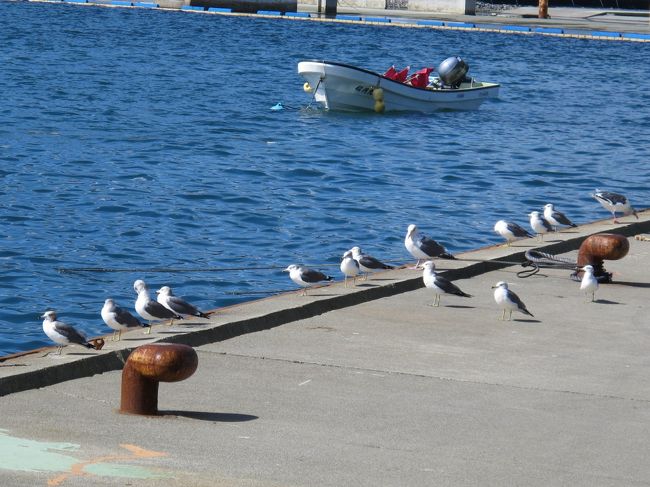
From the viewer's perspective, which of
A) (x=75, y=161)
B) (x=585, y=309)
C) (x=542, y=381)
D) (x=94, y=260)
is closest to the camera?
(x=542, y=381)

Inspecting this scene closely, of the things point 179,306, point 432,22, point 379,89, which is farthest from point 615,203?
point 432,22

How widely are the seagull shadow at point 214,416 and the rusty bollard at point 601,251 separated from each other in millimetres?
→ 5877

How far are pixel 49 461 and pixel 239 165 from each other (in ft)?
73.8

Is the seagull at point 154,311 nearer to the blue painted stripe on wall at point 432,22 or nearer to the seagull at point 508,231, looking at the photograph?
the seagull at point 508,231

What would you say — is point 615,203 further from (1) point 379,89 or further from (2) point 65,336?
(1) point 379,89

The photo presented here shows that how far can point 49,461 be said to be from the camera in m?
7.58

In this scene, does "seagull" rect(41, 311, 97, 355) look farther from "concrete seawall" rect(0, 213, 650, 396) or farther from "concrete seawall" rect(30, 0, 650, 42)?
"concrete seawall" rect(30, 0, 650, 42)

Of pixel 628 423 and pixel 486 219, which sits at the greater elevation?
pixel 628 423

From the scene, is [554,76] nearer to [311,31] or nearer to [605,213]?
[311,31]

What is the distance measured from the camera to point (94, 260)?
1873cm

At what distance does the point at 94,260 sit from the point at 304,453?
11228mm

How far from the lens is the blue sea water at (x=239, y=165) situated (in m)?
18.7

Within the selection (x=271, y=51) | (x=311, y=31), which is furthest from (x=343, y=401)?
(x=311, y=31)

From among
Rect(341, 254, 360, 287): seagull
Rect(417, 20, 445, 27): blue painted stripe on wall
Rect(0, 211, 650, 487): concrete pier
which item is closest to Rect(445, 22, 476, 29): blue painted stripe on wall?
Rect(417, 20, 445, 27): blue painted stripe on wall
